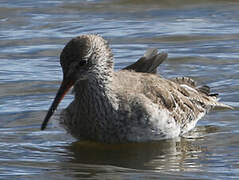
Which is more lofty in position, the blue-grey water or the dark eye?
the dark eye

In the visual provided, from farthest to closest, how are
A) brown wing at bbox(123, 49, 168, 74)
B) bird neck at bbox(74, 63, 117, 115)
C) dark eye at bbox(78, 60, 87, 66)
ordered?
1. brown wing at bbox(123, 49, 168, 74)
2. bird neck at bbox(74, 63, 117, 115)
3. dark eye at bbox(78, 60, 87, 66)

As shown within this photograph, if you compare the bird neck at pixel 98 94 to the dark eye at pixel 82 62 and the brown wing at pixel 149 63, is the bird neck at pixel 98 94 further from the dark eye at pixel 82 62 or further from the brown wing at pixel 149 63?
the brown wing at pixel 149 63

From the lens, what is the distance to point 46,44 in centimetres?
1476

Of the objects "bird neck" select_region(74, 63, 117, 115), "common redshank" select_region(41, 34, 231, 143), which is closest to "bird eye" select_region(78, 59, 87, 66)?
"common redshank" select_region(41, 34, 231, 143)

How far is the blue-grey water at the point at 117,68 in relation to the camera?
31.9ft

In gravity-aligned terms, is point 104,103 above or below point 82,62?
below

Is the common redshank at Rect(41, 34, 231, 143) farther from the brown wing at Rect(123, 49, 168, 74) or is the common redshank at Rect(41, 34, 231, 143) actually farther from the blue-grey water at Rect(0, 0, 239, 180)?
the brown wing at Rect(123, 49, 168, 74)

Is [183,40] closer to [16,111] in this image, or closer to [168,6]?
[168,6]

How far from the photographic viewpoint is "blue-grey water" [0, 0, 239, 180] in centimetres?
972

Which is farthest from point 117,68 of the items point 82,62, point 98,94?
point 82,62

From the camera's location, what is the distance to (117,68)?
13484 millimetres

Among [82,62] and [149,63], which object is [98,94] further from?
[149,63]

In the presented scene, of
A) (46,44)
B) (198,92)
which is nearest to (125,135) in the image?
(198,92)

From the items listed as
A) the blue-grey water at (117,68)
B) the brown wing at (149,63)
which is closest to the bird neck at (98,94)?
the blue-grey water at (117,68)
